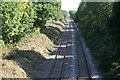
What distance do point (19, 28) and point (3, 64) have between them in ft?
36.8

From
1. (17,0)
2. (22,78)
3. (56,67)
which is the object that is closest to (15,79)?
(22,78)

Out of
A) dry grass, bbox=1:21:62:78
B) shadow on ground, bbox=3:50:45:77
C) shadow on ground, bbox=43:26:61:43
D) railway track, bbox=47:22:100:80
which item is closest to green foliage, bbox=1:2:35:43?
dry grass, bbox=1:21:62:78

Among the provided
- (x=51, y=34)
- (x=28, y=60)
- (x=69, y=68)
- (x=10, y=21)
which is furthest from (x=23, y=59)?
(x=51, y=34)

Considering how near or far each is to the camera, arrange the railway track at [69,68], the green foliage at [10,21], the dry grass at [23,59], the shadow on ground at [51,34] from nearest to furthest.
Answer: the dry grass at [23,59] < the railway track at [69,68] < the green foliage at [10,21] < the shadow on ground at [51,34]

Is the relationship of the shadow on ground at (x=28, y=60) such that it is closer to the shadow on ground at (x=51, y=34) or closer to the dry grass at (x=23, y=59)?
the dry grass at (x=23, y=59)

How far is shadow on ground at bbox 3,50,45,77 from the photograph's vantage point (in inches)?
1272

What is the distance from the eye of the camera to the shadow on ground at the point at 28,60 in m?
32.3

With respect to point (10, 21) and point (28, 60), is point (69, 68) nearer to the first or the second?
point (28, 60)

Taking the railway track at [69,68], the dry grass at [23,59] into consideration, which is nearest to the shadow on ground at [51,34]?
the dry grass at [23,59]

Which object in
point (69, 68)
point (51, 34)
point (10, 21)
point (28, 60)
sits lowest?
point (51, 34)

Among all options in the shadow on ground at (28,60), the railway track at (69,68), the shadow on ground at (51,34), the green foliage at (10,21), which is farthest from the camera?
the shadow on ground at (51,34)

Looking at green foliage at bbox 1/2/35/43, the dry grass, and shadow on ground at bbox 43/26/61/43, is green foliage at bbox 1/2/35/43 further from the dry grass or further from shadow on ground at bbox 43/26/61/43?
shadow on ground at bbox 43/26/61/43

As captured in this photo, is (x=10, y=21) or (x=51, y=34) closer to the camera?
(x=10, y=21)

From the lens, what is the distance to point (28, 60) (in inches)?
1421
